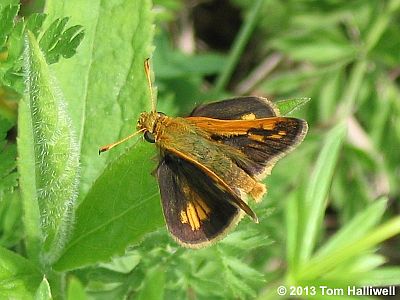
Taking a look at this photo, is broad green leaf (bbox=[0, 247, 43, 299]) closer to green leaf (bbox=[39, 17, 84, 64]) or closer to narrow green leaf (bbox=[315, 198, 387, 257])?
green leaf (bbox=[39, 17, 84, 64])

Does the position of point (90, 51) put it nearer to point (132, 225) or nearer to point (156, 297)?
point (132, 225)

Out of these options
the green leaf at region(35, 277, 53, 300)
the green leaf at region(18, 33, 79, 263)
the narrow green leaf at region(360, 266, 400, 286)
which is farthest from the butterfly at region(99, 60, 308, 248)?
the narrow green leaf at region(360, 266, 400, 286)

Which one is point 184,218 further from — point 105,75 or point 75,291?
point 105,75

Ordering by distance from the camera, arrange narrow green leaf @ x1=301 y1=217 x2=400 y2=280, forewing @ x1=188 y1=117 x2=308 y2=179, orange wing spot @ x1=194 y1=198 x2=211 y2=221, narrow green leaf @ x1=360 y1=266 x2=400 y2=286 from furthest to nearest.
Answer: narrow green leaf @ x1=360 y1=266 x2=400 y2=286
narrow green leaf @ x1=301 y1=217 x2=400 y2=280
forewing @ x1=188 y1=117 x2=308 y2=179
orange wing spot @ x1=194 y1=198 x2=211 y2=221

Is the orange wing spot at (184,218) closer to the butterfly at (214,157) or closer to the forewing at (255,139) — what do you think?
the butterfly at (214,157)

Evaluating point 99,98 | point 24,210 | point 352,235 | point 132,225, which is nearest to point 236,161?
point 132,225
